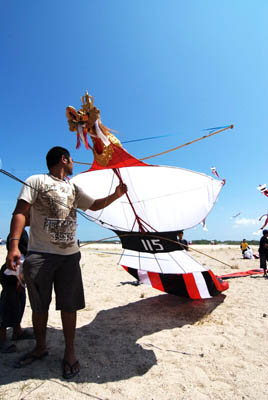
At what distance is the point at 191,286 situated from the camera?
3801mm

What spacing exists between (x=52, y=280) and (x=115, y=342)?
4.52 feet

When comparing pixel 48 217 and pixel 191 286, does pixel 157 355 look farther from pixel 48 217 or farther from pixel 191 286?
pixel 48 217

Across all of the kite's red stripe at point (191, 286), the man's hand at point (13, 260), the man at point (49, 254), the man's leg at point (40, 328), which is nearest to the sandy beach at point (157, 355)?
the man's leg at point (40, 328)

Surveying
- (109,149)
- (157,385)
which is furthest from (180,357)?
(109,149)

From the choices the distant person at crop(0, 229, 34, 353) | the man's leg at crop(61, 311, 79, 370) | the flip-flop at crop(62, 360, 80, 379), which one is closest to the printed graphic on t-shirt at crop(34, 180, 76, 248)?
the man's leg at crop(61, 311, 79, 370)

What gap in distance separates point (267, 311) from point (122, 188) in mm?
3360

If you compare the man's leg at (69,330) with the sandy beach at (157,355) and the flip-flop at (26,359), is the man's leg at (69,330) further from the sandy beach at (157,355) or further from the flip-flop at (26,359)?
the flip-flop at (26,359)

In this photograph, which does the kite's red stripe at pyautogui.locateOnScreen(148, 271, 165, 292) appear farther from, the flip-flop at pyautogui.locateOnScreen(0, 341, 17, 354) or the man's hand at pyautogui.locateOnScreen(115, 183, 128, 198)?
the flip-flop at pyautogui.locateOnScreen(0, 341, 17, 354)

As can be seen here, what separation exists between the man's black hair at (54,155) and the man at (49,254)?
16cm

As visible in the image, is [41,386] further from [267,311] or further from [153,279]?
[267,311]

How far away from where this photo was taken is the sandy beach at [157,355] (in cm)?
190

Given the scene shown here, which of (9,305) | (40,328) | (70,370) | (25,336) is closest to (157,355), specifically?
(70,370)

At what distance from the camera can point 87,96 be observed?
2564 millimetres

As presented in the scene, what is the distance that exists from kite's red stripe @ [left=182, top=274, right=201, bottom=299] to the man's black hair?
9.19 ft
